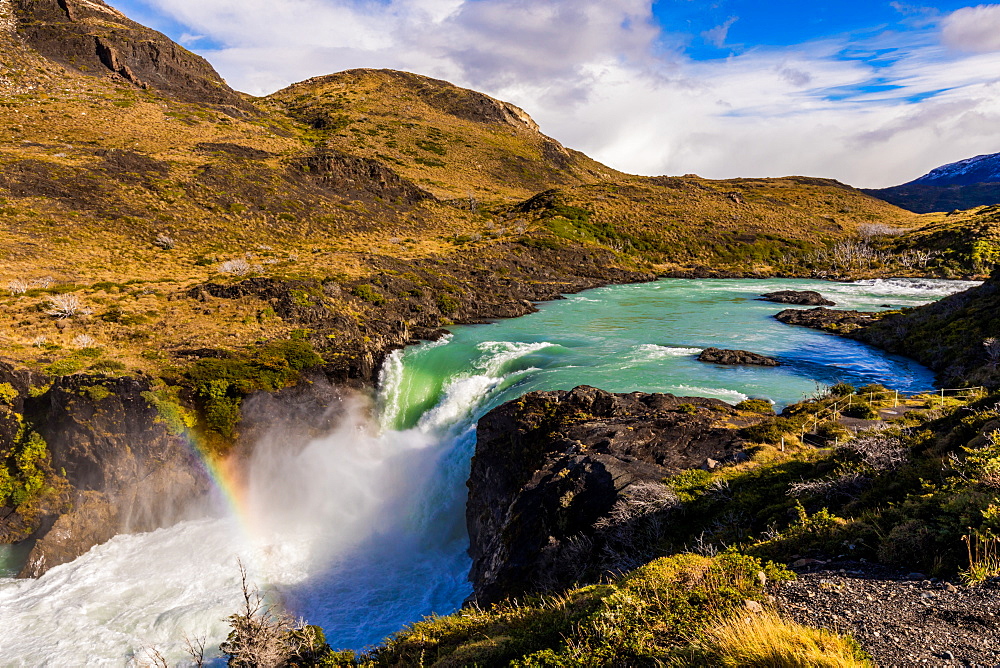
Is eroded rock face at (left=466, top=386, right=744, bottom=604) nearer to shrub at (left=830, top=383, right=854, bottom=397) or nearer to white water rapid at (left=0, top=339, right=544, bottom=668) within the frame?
white water rapid at (left=0, top=339, right=544, bottom=668)

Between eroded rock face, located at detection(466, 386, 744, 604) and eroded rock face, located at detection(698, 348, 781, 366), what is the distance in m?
9.44

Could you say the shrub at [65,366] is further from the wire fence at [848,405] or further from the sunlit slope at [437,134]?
the sunlit slope at [437,134]

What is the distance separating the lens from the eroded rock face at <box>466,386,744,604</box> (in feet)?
33.7

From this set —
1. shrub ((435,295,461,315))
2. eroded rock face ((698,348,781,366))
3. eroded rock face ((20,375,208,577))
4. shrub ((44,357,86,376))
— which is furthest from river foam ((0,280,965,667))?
shrub ((435,295,461,315))

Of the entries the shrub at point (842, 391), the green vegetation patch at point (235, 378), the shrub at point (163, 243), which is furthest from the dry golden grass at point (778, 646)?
the shrub at point (163, 243)

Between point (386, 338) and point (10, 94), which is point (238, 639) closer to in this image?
point (386, 338)

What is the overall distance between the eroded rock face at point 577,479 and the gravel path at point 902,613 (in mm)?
3737

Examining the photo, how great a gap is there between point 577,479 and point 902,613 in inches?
289

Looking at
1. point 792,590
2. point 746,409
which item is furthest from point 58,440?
point 746,409

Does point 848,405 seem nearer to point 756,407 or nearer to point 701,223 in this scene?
point 756,407

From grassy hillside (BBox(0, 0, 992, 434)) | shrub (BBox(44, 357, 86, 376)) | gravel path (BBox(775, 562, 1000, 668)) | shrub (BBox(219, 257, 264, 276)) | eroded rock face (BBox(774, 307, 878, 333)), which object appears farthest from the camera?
shrub (BBox(219, 257, 264, 276))

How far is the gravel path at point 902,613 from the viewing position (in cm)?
459

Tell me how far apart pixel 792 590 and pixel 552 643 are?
303 centimetres

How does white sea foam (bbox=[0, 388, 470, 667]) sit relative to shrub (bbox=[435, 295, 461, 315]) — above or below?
below
